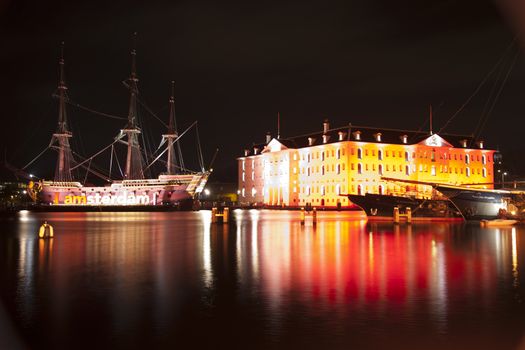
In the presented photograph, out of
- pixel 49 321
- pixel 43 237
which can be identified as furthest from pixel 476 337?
pixel 43 237

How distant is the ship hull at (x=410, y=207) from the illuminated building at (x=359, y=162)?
45205 millimetres

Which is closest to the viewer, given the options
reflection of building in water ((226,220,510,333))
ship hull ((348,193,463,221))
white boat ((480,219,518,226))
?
reflection of building in water ((226,220,510,333))

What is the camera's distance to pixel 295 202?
415ft

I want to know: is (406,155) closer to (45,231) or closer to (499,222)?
(499,222)

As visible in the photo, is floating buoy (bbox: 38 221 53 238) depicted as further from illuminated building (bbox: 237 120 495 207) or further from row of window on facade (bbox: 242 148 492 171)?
row of window on facade (bbox: 242 148 492 171)

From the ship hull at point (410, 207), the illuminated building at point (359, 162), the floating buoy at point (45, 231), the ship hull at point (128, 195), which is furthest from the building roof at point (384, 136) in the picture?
the floating buoy at point (45, 231)

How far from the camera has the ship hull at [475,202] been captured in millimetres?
51094

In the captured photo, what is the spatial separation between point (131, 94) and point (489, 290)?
9963cm

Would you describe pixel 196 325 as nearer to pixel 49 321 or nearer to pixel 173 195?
pixel 49 321

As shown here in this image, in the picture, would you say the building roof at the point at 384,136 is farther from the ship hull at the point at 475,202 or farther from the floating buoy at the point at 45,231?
the floating buoy at the point at 45,231

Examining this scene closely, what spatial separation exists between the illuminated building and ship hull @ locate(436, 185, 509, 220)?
167 feet

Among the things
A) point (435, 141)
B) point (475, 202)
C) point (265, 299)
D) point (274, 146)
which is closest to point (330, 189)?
point (274, 146)

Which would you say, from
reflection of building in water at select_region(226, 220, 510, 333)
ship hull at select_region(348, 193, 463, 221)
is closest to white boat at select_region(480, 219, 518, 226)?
ship hull at select_region(348, 193, 463, 221)

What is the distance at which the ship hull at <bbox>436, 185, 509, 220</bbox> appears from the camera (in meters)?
51.1
